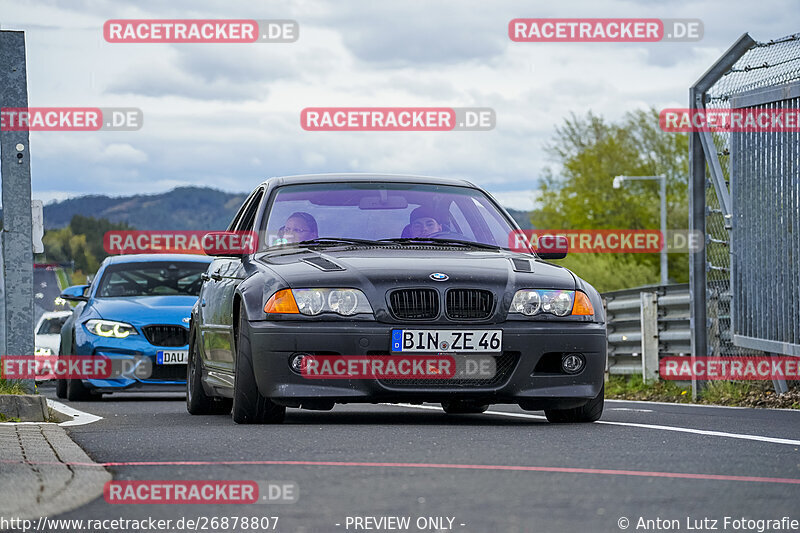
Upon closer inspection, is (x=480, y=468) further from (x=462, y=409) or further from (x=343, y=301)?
(x=462, y=409)

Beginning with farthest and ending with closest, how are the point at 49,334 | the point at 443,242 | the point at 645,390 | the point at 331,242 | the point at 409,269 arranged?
the point at 49,334 < the point at 645,390 < the point at 443,242 < the point at 331,242 < the point at 409,269

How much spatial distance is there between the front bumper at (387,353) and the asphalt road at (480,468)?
0.19 metres

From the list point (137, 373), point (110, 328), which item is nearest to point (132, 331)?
point (110, 328)

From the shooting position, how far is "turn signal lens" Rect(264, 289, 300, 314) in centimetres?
794

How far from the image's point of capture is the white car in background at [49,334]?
88.8ft

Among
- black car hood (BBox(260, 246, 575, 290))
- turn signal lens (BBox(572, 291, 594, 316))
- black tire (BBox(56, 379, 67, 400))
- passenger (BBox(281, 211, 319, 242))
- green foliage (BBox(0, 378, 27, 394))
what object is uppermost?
passenger (BBox(281, 211, 319, 242))

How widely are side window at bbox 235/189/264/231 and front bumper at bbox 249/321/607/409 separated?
1692mm

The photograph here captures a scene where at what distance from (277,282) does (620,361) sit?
37.3ft

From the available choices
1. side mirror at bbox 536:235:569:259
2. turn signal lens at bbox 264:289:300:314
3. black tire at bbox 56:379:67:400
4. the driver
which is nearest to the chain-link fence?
side mirror at bbox 536:235:569:259

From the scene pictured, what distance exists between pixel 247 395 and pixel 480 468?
2.89 meters

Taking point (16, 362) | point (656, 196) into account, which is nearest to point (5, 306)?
point (16, 362)

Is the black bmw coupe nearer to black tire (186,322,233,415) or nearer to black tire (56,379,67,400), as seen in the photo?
black tire (186,322,233,415)

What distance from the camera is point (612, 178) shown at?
59.9 m

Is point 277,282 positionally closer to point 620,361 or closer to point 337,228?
point 337,228
